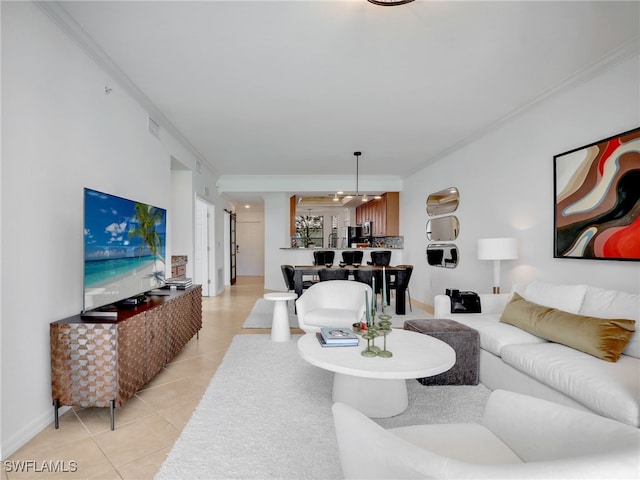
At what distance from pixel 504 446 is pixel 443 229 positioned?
4.96m

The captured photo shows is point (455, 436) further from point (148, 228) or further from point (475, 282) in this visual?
point (475, 282)

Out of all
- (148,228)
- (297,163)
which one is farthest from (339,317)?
(297,163)

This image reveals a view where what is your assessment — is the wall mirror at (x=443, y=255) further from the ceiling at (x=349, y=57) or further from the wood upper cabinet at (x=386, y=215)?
the ceiling at (x=349, y=57)

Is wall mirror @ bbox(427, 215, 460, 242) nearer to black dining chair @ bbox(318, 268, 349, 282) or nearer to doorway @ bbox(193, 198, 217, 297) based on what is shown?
black dining chair @ bbox(318, 268, 349, 282)

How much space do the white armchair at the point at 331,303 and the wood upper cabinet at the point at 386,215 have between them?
4349 millimetres

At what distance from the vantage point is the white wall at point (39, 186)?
193 centimetres

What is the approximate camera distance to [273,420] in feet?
7.38

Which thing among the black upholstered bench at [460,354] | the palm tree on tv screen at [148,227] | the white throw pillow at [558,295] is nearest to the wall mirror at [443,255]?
the white throw pillow at [558,295]

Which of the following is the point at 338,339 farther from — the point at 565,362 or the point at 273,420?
the point at 565,362

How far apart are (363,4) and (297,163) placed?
4.33 m

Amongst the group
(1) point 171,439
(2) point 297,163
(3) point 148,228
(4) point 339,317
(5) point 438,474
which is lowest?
(1) point 171,439

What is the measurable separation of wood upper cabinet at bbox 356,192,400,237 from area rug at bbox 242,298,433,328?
2.27 metres

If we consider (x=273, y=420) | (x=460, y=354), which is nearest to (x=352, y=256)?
(x=460, y=354)

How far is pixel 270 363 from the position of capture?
10.9 feet
